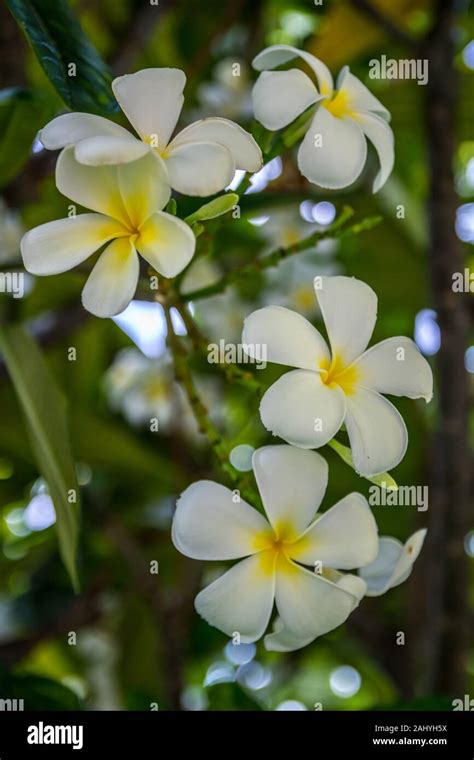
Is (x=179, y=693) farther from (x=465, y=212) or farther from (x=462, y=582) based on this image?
(x=465, y=212)

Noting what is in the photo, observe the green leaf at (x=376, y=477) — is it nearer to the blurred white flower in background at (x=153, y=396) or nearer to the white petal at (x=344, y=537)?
the white petal at (x=344, y=537)

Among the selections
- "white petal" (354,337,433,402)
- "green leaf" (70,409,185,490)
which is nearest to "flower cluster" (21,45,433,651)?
"white petal" (354,337,433,402)

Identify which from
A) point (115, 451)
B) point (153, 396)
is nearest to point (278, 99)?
point (115, 451)

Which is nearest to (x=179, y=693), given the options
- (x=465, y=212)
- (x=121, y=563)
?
(x=121, y=563)

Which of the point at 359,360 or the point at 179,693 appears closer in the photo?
the point at 359,360
